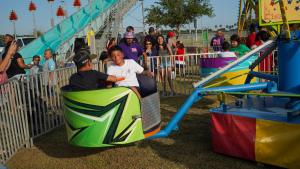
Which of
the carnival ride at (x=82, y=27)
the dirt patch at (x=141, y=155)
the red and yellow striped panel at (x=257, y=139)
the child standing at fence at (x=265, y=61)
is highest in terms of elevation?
the carnival ride at (x=82, y=27)

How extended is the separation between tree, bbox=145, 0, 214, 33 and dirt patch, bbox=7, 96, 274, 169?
93.0ft

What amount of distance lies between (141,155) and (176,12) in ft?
97.4

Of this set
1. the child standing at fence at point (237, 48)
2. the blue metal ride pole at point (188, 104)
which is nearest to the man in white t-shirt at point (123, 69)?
the blue metal ride pole at point (188, 104)

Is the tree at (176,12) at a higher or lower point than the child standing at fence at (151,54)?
higher

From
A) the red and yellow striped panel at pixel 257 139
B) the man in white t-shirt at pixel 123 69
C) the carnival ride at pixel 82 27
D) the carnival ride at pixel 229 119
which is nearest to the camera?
the red and yellow striped panel at pixel 257 139

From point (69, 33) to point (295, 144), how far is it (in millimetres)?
18435

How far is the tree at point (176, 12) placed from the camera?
109 feet

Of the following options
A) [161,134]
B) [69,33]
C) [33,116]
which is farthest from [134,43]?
[69,33]

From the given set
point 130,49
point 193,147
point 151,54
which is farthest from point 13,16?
point 193,147

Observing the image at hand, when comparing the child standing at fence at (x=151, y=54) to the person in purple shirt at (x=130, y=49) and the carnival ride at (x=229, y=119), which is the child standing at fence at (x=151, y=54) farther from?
the carnival ride at (x=229, y=119)

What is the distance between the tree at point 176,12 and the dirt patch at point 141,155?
28353mm

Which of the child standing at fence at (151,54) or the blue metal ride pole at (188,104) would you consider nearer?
the blue metal ride pole at (188,104)

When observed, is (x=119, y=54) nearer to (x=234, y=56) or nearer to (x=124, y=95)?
(x=124, y=95)

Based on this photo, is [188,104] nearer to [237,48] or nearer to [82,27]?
[237,48]
